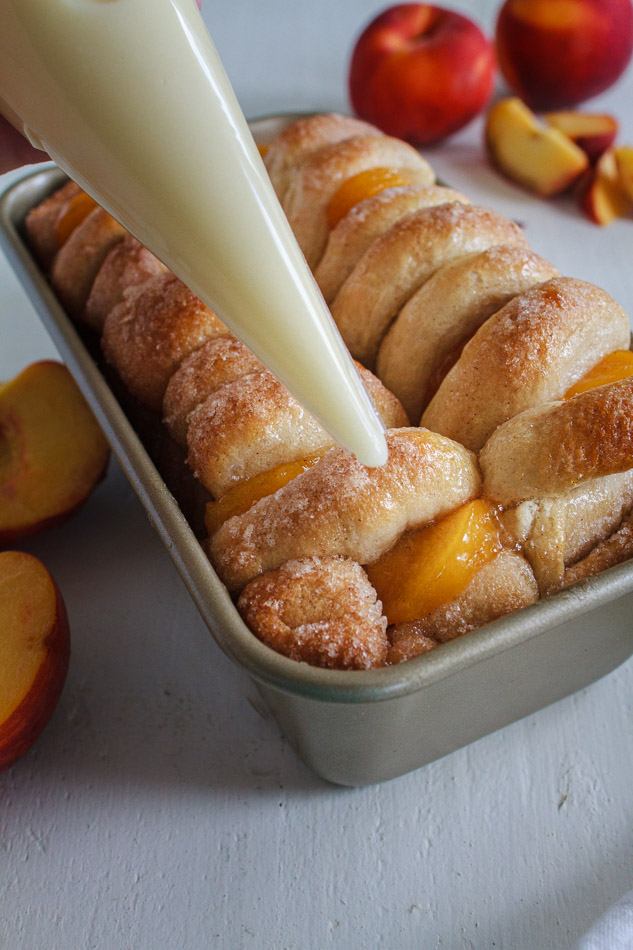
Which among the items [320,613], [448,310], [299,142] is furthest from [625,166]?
[320,613]

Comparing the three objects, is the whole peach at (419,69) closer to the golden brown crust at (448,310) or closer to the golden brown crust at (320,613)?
the golden brown crust at (448,310)

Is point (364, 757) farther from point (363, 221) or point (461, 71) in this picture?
point (461, 71)

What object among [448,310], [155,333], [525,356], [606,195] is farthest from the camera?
[606,195]

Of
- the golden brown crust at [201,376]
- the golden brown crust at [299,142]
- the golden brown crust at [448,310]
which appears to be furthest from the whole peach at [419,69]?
the golden brown crust at [201,376]

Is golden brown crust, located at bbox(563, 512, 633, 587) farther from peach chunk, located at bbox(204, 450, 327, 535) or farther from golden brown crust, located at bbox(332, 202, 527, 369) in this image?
golden brown crust, located at bbox(332, 202, 527, 369)

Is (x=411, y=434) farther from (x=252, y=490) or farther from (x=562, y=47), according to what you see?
(x=562, y=47)

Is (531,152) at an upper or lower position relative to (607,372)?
lower

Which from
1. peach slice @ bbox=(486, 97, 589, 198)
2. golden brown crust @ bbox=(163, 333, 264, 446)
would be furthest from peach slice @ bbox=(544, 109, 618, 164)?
golden brown crust @ bbox=(163, 333, 264, 446)
